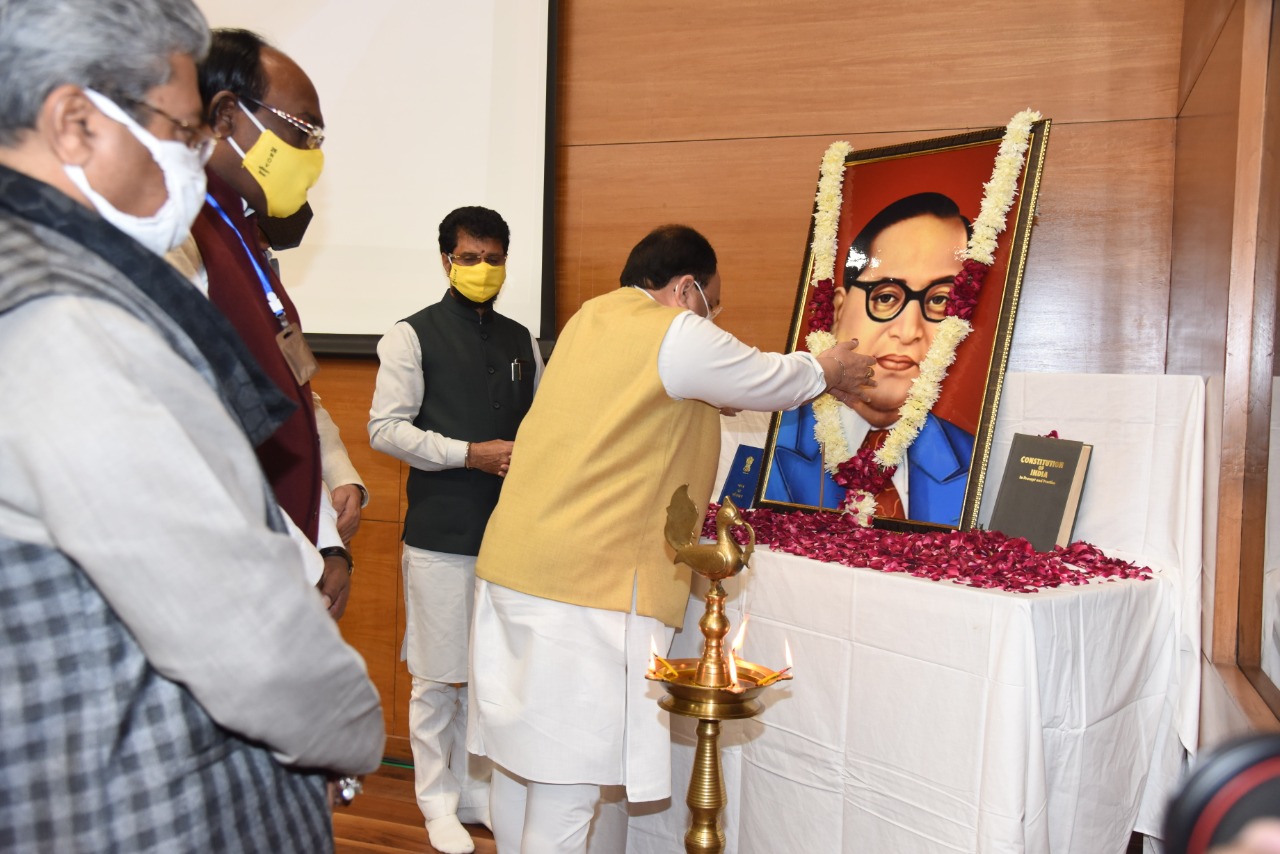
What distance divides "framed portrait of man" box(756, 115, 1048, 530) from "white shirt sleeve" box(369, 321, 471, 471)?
38.0 inches

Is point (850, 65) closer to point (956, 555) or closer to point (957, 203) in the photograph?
point (957, 203)

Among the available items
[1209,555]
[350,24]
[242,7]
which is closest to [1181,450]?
[1209,555]

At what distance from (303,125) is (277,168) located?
102 millimetres

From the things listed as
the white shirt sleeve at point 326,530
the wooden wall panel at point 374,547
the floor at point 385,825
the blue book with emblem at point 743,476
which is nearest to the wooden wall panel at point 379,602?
the wooden wall panel at point 374,547

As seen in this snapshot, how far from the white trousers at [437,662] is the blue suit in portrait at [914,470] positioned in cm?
102

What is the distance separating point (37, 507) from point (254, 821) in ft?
1.29

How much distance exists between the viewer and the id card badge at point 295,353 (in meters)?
1.74

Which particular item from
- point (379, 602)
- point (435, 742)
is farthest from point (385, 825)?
point (379, 602)

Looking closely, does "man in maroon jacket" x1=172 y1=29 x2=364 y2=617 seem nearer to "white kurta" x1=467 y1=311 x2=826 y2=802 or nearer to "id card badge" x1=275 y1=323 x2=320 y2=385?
"id card badge" x1=275 y1=323 x2=320 y2=385

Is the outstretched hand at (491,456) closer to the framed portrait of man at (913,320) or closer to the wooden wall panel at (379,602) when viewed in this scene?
the framed portrait of man at (913,320)

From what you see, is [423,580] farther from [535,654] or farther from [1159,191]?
[1159,191]

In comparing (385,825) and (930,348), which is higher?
(930,348)

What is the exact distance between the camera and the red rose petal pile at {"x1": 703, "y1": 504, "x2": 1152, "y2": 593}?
2215 mm

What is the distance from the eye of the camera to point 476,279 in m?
3.27
